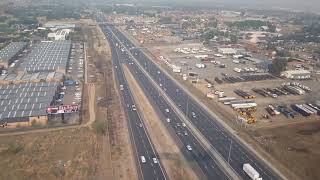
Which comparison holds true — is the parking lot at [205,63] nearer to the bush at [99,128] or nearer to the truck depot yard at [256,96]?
the truck depot yard at [256,96]

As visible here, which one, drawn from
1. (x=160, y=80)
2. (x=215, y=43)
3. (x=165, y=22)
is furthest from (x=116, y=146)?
(x=165, y=22)

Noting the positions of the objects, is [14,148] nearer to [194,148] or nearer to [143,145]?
[143,145]

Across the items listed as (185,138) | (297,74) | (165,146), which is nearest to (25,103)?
(165,146)

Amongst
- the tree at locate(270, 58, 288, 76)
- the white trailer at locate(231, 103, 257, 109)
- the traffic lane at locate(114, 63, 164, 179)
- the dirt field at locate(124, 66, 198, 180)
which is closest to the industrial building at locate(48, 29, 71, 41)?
the dirt field at locate(124, 66, 198, 180)

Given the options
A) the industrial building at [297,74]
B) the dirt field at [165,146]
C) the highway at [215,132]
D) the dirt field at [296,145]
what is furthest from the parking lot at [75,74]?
the industrial building at [297,74]

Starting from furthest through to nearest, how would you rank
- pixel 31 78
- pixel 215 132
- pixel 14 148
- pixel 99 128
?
pixel 31 78, pixel 215 132, pixel 99 128, pixel 14 148

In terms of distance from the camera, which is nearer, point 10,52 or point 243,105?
point 243,105

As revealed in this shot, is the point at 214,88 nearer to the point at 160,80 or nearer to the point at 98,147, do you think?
the point at 160,80

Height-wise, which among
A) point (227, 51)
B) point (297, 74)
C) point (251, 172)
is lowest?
point (251, 172)
